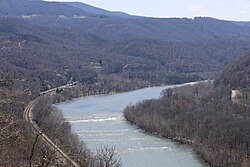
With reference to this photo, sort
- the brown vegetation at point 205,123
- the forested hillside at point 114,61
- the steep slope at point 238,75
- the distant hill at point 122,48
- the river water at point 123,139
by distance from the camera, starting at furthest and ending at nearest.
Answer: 1. the distant hill at point 122,48
2. the steep slope at point 238,75
3. the forested hillside at point 114,61
4. the brown vegetation at point 205,123
5. the river water at point 123,139

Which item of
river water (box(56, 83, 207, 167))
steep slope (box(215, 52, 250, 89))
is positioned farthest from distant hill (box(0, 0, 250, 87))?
steep slope (box(215, 52, 250, 89))

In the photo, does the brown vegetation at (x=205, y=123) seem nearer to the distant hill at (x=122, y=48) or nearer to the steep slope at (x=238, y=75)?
the steep slope at (x=238, y=75)

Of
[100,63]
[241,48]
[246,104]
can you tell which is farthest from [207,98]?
[241,48]

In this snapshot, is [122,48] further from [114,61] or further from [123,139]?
[123,139]

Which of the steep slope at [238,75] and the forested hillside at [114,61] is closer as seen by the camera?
the forested hillside at [114,61]

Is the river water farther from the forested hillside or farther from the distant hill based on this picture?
the distant hill

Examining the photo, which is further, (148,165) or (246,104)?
(246,104)

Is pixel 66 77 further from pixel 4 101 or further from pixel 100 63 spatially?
pixel 4 101

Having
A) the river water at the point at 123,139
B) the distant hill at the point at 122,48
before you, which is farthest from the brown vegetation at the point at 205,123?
the distant hill at the point at 122,48
